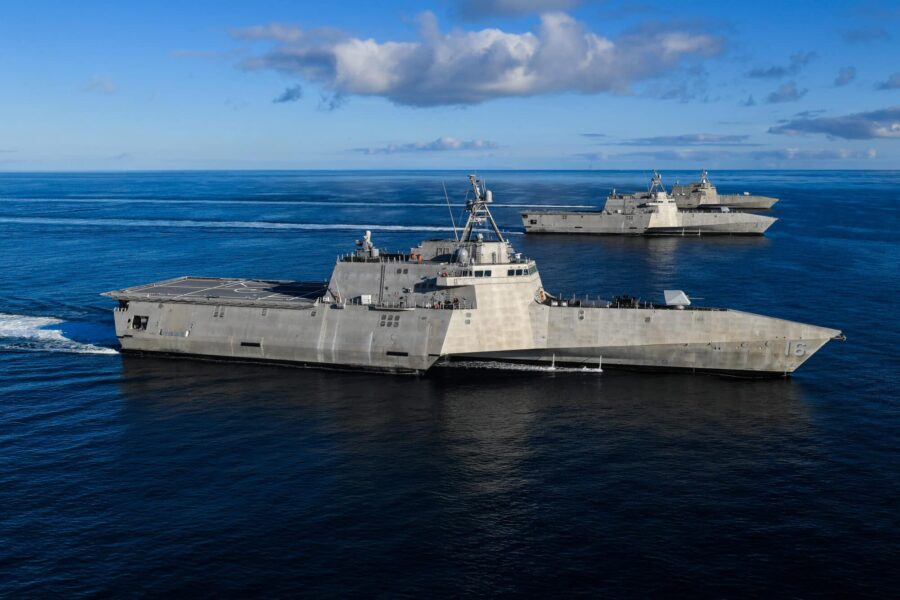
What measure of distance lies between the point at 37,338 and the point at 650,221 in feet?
384

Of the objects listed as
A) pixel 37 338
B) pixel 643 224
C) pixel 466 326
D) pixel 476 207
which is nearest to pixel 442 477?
pixel 466 326

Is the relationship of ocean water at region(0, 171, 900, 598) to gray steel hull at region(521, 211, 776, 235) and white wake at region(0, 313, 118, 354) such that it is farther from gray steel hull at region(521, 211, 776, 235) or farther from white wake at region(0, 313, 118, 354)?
gray steel hull at region(521, 211, 776, 235)

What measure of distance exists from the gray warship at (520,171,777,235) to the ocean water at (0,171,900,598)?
76764 mm

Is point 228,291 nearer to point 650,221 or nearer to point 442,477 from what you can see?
point 442,477

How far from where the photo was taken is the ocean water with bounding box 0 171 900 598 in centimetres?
2925

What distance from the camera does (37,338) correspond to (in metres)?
65.6

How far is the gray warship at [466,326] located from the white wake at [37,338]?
5.45m

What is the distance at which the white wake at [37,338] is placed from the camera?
2478 inches

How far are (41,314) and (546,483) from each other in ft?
202

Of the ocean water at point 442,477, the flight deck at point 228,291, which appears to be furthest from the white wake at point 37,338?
the flight deck at point 228,291

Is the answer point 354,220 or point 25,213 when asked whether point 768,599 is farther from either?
point 25,213

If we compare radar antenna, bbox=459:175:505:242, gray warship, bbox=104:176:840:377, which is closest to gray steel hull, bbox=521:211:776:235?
radar antenna, bbox=459:175:505:242

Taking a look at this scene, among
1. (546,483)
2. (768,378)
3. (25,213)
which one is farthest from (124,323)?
(25,213)

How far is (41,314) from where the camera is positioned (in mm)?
74312
